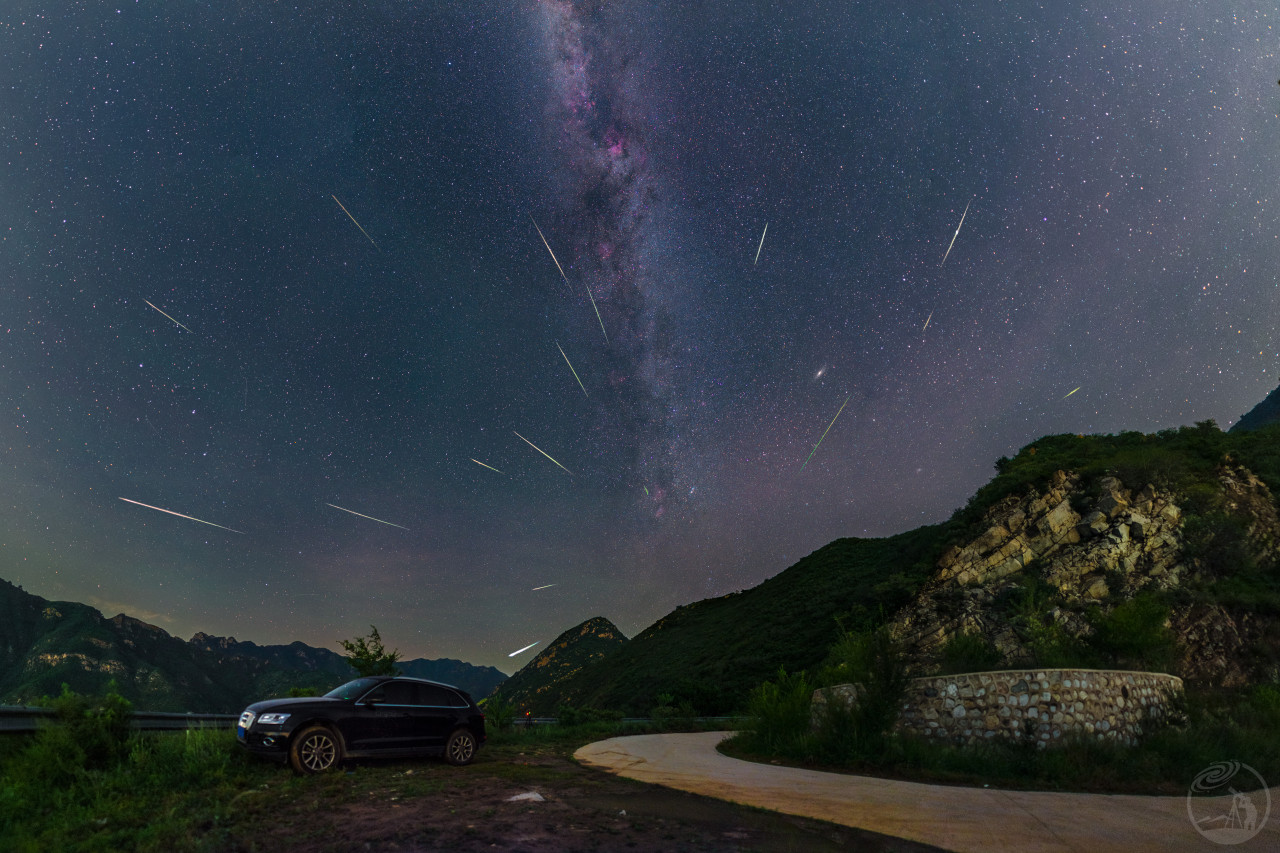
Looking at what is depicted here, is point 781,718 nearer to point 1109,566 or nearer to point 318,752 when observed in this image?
point 318,752

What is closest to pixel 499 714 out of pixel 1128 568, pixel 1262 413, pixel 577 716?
pixel 577 716

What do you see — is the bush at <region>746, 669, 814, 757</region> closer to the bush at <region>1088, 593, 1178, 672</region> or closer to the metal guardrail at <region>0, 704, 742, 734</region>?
the bush at <region>1088, 593, 1178, 672</region>

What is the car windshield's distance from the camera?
10.3 m

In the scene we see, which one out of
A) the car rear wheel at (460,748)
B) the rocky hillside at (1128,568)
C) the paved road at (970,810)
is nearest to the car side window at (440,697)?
the car rear wheel at (460,748)

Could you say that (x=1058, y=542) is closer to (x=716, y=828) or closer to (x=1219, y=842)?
(x=1219, y=842)

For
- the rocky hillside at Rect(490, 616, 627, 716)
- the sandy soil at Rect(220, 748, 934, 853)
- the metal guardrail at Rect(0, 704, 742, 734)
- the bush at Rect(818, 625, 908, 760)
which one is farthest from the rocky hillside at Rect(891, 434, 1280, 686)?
the rocky hillside at Rect(490, 616, 627, 716)

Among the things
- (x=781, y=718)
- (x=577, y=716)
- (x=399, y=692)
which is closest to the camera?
(x=399, y=692)

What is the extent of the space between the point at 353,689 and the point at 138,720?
339 cm

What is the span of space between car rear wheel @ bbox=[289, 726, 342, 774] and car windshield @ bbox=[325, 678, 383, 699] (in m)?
0.77

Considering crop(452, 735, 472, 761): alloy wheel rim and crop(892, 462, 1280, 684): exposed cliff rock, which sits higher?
crop(892, 462, 1280, 684): exposed cliff rock

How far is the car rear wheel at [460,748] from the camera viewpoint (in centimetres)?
1127

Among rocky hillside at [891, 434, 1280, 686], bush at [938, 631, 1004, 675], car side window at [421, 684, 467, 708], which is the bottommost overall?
car side window at [421, 684, 467, 708]

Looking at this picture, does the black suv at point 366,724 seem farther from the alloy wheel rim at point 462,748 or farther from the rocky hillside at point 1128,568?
the rocky hillside at point 1128,568

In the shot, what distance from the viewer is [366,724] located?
1005cm
